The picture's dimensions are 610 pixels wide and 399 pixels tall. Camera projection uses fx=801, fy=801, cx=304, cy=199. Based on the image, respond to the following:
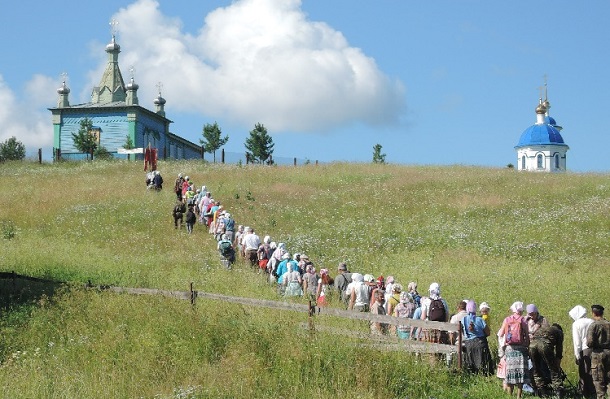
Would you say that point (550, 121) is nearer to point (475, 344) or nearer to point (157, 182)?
point (157, 182)

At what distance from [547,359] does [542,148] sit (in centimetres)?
7845

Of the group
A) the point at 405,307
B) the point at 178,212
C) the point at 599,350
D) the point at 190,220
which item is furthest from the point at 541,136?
the point at 599,350

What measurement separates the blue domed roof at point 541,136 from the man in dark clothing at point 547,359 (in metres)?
77.9

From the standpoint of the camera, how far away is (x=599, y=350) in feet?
43.6

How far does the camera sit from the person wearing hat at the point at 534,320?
13.9 meters

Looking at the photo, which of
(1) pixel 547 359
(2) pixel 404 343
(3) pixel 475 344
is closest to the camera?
(1) pixel 547 359

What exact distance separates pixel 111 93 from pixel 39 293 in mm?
59328

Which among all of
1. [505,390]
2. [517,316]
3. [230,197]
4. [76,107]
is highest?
[76,107]

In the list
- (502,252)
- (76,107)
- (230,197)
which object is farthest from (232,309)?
(76,107)

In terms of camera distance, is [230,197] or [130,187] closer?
[230,197]

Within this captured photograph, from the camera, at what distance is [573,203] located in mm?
40531

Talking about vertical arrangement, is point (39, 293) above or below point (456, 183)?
below

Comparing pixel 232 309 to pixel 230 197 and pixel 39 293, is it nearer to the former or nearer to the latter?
pixel 39 293

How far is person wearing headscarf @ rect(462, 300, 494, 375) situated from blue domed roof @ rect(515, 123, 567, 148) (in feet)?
253
